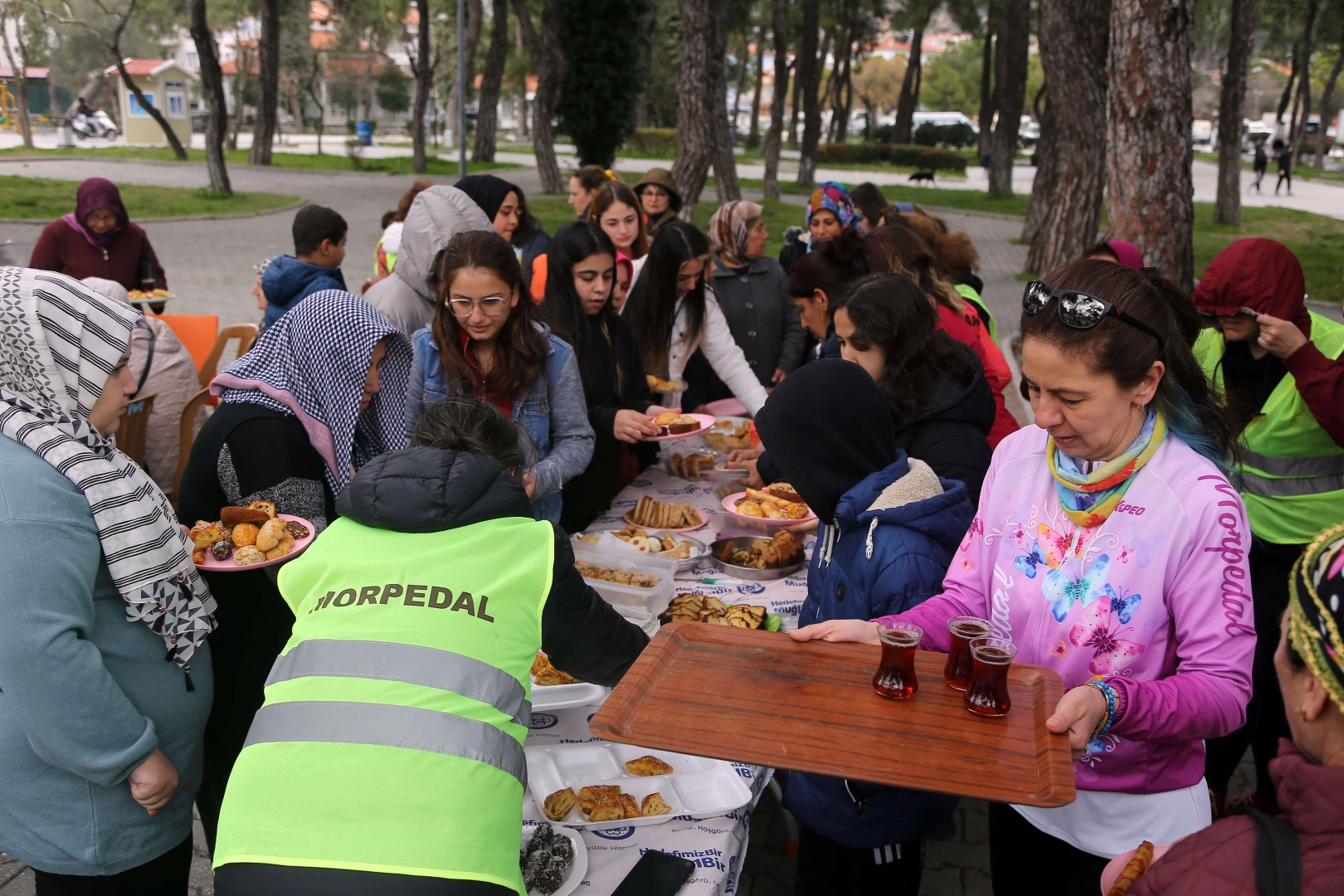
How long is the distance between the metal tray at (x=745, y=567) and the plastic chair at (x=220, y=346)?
12.4ft

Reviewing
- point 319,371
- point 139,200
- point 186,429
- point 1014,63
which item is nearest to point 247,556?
point 319,371

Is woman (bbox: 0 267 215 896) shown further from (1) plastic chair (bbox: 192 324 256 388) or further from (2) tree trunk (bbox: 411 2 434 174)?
(2) tree trunk (bbox: 411 2 434 174)

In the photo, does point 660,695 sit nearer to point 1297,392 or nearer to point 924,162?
point 1297,392

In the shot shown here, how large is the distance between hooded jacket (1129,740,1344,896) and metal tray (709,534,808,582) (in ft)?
6.63

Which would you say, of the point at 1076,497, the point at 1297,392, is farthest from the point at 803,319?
the point at 1076,497

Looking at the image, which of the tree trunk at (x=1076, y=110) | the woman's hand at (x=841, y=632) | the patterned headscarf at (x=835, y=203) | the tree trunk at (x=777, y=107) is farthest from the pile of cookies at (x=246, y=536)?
the tree trunk at (x=777, y=107)

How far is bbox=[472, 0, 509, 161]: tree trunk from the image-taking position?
24.5 meters

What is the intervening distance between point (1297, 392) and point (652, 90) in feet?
156

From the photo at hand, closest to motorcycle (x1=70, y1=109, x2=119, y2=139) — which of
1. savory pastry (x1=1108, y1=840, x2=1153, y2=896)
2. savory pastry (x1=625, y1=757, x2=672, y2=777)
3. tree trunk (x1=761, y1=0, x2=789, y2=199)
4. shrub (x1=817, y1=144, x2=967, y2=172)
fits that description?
shrub (x1=817, y1=144, x2=967, y2=172)

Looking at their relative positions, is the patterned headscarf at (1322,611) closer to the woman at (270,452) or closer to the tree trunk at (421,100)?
the woman at (270,452)

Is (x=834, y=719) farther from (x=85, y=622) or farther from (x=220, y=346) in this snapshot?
(x=220, y=346)

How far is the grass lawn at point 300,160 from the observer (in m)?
28.7

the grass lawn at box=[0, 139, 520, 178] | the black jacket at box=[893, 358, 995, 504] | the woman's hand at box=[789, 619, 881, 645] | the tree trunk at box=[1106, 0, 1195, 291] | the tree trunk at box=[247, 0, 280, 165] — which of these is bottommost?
the woman's hand at box=[789, 619, 881, 645]

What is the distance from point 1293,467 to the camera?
3312 mm
